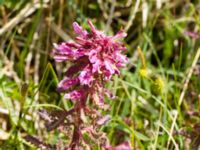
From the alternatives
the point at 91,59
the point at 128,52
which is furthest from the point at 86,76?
the point at 128,52

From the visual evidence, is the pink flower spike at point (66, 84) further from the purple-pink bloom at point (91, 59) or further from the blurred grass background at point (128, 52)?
the blurred grass background at point (128, 52)

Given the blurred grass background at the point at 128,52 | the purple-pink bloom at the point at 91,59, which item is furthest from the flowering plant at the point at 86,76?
the blurred grass background at the point at 128,52

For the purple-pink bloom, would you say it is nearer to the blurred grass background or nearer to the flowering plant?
the flowering plant

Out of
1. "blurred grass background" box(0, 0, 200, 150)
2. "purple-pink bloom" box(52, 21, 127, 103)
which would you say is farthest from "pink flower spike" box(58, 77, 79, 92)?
"blurred grass background" box(0, 0, 200, 150)

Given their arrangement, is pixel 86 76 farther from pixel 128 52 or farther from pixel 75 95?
pixel 128 52

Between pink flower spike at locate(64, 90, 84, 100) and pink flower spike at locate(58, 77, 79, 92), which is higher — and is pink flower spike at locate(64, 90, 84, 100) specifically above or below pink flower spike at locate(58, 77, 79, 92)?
below

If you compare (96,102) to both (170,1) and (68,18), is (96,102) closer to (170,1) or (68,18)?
(68,18)

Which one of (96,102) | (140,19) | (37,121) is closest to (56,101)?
(37,121)
